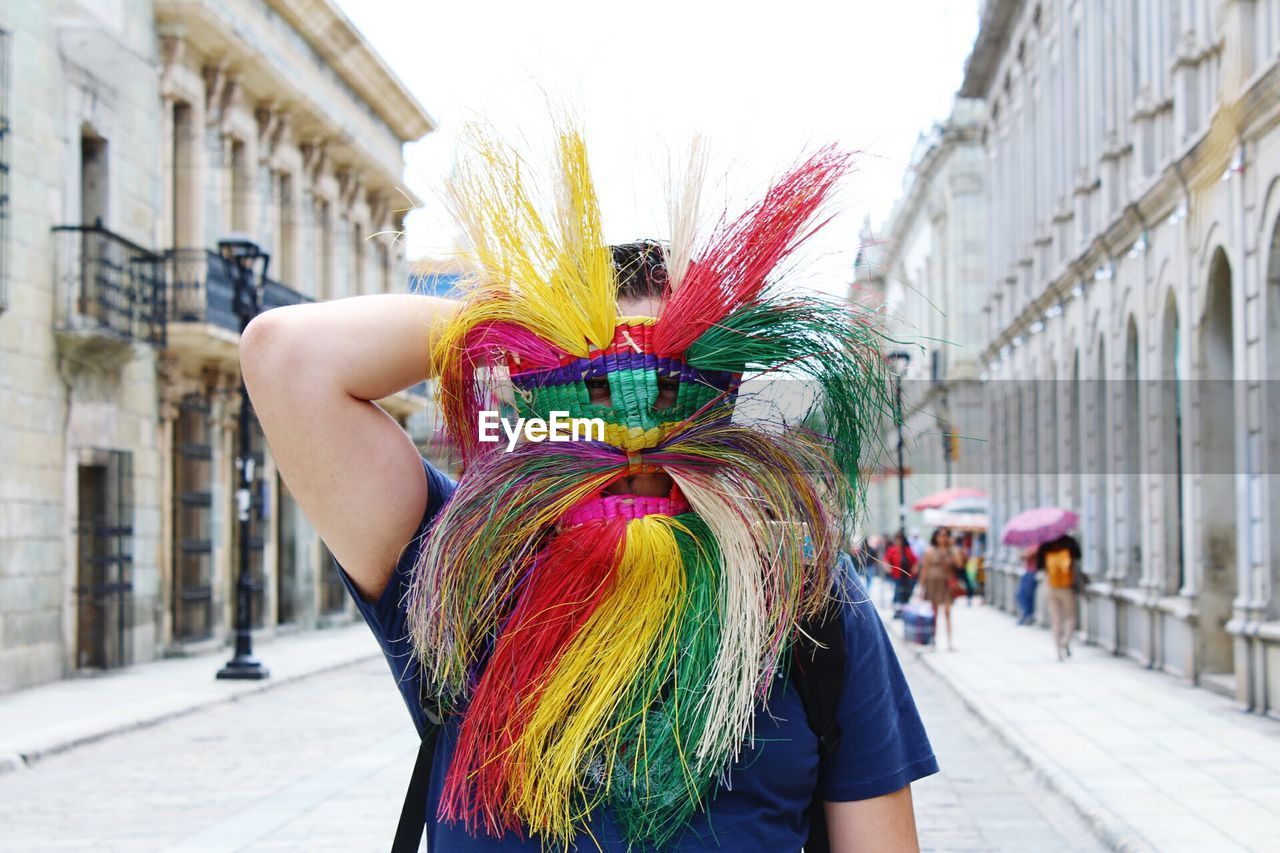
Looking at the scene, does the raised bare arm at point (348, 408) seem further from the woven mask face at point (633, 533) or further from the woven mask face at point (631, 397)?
the woven mask face at point (631, 397)

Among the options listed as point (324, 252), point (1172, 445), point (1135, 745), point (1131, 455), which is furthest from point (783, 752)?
point (324, 252)

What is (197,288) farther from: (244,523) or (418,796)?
(418,796)

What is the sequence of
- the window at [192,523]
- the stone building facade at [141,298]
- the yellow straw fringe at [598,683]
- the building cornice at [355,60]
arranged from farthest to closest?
the building cornice at [355,60]
the window at [192,523]
the stone building facade at [141,298]
the yellow straw fringe at [598,683]

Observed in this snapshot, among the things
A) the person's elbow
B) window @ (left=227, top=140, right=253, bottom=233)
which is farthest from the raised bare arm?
window @ (left=227, top=140, right=253, bottom=233)

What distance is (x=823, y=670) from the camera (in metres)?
1.83

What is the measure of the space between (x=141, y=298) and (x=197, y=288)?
1.77m

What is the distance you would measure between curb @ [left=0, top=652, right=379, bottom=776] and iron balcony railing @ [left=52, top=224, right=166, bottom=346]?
185 inches

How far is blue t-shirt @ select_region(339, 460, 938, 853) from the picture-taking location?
1781 mm

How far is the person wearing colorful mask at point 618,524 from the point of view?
1.75 meters

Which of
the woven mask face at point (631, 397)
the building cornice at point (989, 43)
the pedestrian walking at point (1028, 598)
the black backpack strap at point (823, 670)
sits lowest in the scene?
the pedestrian walking at point (1028, 598)

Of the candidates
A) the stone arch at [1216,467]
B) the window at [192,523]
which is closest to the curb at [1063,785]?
the stone arch at [1216,467]

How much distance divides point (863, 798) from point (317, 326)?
88cm

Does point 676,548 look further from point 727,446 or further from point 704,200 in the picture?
point 704,200

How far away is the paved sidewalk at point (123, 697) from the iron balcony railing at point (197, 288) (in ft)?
15.8
